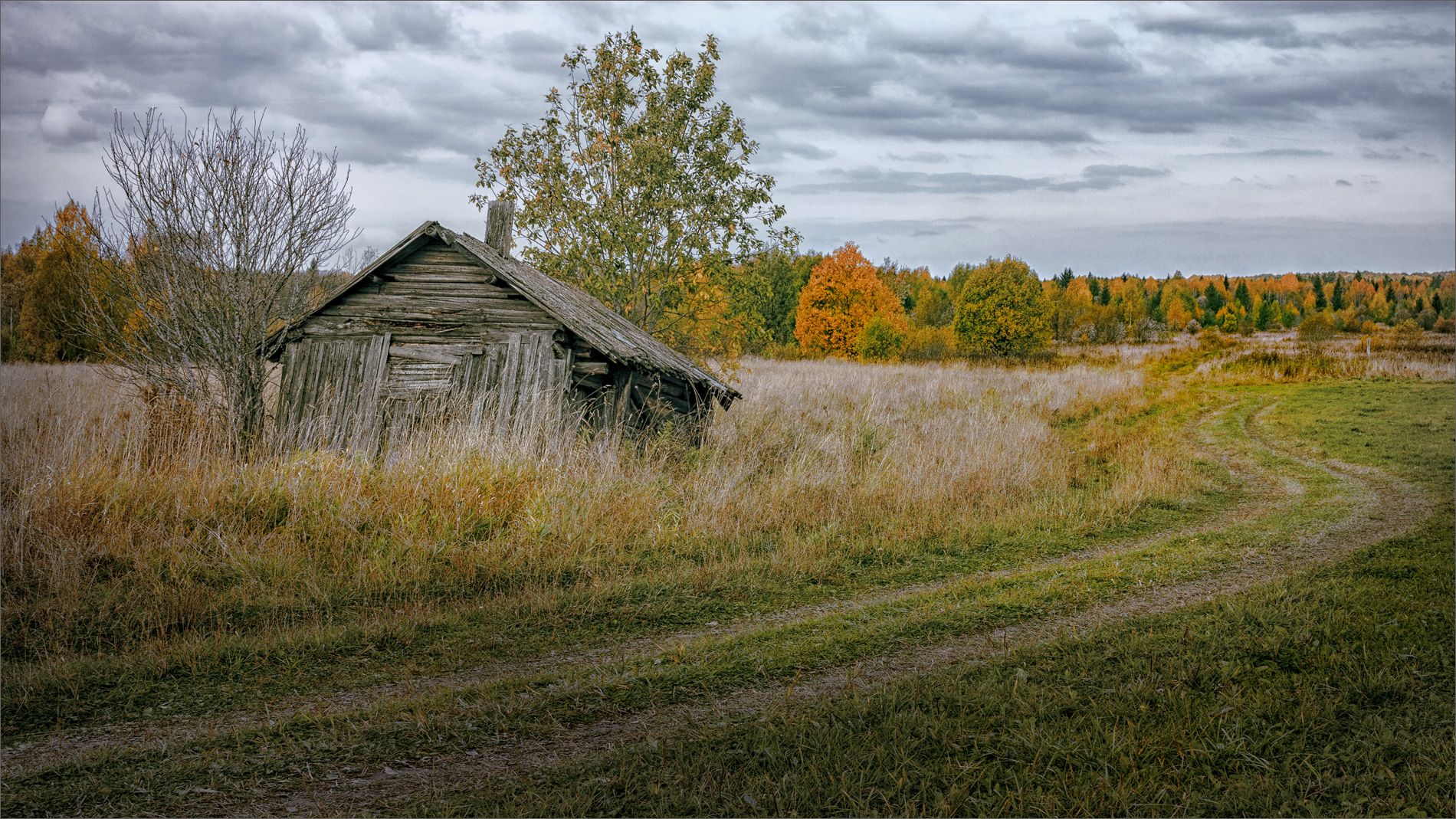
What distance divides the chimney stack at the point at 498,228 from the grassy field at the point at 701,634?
7110 millimetres

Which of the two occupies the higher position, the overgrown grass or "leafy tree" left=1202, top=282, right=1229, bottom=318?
"leafy tree" left=1202, top=282, right=1229, bottom=318

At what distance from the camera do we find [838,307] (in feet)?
164

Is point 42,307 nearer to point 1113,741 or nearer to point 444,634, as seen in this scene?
point 444,634

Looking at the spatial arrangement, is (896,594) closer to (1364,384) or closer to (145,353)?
(145,353)

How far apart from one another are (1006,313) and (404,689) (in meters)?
42.0

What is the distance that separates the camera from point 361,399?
1312cm

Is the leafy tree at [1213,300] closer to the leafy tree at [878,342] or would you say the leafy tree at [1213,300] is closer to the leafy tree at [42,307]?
the leafy tree at [878,342]

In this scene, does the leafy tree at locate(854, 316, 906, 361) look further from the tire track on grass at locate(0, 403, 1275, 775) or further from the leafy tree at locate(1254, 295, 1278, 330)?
the leafy tree at locate(1254, 295, 1278, 330)

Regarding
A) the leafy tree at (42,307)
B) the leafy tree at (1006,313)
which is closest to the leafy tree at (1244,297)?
the leafy tree at (1006,313)

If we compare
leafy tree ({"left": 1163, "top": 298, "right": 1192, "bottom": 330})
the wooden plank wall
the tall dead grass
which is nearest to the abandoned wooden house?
the wooden plank wall

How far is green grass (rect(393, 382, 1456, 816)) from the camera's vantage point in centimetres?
390

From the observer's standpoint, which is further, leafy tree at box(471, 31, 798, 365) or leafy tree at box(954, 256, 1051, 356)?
leafy tree at box(954, 256, 1051, 356)

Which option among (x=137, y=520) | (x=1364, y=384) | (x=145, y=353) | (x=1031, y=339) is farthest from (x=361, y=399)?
(x=1031, y=339)

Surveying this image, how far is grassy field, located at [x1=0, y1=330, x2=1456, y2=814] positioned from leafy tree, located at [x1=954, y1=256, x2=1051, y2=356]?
31421mm
